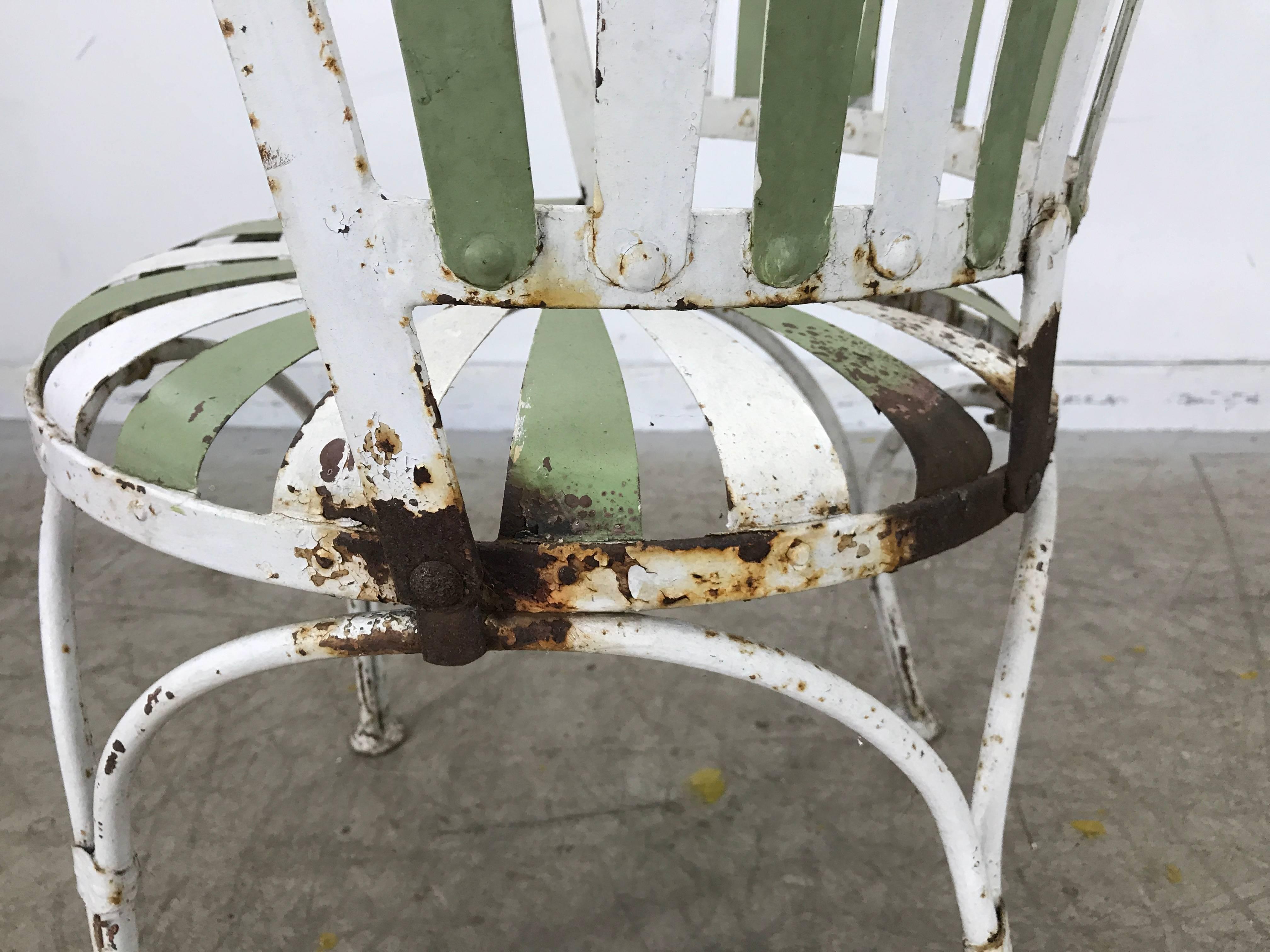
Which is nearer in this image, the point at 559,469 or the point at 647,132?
the point at 647,132

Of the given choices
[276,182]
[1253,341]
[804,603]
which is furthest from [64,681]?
[1253,341]

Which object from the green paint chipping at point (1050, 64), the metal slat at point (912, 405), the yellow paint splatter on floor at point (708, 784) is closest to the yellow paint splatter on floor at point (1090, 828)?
the yellow paint splatter on floor at point (708, 784)

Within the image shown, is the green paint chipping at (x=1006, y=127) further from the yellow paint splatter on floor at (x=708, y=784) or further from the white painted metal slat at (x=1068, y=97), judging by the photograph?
the yellow paint splatter on floor at (x=708, y=784)

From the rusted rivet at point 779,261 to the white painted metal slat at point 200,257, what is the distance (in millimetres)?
538

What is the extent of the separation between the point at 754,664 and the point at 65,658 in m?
0.64

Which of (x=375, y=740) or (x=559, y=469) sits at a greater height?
(x=559, y=469)

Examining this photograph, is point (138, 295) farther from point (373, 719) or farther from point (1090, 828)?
point (1090, 828)

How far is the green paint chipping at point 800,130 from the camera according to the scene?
0.38 meters

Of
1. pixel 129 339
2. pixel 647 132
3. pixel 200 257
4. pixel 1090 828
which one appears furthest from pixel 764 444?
pixel 1090 828

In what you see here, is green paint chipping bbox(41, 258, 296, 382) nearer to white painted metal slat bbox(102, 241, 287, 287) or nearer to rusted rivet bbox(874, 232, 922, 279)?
white painted metal slat bbox(102, 241, 287, 287)

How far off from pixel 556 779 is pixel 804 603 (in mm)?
558

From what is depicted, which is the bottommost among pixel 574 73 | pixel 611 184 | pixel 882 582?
pixel 882 582

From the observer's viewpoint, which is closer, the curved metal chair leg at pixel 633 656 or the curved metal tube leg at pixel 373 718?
the curved metal chair leg at pixel 633 656

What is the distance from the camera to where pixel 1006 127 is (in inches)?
18.2
